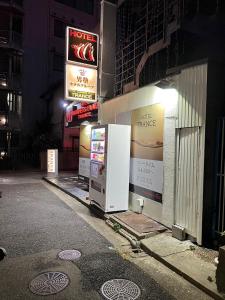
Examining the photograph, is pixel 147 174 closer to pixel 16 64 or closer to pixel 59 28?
pixel 16 64

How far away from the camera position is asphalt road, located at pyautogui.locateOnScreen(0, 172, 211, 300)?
389 centimetres

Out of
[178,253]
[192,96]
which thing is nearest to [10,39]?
[192,96]

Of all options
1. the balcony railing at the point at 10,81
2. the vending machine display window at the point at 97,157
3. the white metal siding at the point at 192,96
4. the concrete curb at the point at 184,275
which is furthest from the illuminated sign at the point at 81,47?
the balcony railing at the point at 10,81

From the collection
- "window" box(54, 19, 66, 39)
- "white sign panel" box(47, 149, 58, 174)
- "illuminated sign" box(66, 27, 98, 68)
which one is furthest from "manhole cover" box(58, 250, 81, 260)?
"window" box(54, 19, 66, 39)

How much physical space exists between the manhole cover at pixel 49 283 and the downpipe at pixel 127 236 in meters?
1.83

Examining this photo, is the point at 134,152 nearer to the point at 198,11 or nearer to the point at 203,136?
the point at 203,136

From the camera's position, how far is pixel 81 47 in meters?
10.3

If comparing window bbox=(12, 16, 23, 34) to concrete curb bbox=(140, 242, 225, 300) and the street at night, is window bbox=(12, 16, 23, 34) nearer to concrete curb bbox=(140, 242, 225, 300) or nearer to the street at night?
the street at night

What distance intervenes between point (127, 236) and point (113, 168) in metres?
2.23

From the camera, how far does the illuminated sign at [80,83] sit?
33.2ft

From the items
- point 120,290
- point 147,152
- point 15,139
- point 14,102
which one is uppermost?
point 14,102

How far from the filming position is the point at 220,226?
516cm

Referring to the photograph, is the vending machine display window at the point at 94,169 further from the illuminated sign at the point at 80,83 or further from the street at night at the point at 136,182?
the illuminated sign at the point at 80,83

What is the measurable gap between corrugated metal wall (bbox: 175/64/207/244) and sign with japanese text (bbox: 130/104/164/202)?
854mm
